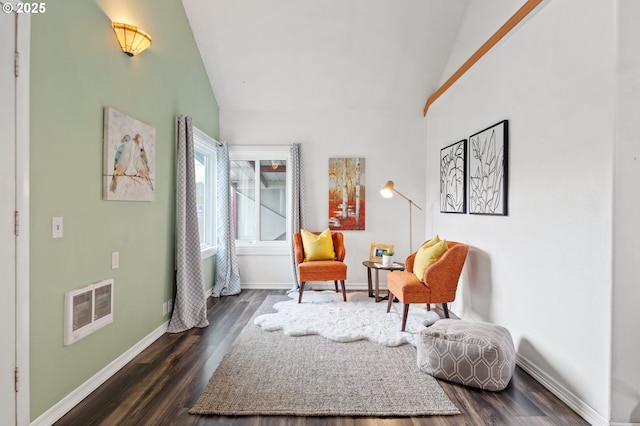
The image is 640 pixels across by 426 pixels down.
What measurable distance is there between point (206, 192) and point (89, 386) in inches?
112

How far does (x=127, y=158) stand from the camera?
2.53m

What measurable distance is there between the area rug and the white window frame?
6.69ft

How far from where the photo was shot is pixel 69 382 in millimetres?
1984

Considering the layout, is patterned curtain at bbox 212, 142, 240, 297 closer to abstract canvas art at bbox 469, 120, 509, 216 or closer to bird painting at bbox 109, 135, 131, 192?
bird painting at bbox 109, 135, 131, 192

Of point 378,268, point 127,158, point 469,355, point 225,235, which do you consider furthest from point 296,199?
point 469,355

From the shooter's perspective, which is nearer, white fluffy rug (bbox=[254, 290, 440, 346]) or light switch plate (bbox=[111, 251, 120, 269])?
light switch plate (bbox=[111, 251, 120, 269])

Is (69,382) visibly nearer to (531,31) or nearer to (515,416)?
(515,416)

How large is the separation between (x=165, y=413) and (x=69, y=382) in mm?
615

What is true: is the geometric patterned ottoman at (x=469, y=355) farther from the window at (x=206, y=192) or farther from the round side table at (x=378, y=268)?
the window at (x=206, y=192)

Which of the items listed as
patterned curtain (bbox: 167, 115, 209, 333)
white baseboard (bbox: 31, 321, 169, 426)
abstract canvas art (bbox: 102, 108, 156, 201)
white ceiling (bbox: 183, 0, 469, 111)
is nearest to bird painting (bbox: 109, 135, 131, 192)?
abstract canvas art (bbox: 102, 108, 156, 201)

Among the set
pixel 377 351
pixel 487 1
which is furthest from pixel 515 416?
pixel 487 1

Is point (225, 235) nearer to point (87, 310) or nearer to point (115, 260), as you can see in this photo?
point (115, 260)

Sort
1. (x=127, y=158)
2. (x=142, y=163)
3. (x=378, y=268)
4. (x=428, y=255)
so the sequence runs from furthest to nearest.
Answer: (x=378, y=268) < (x=428, y=255) < (x=142, y=163) < (x=127, y=158)
